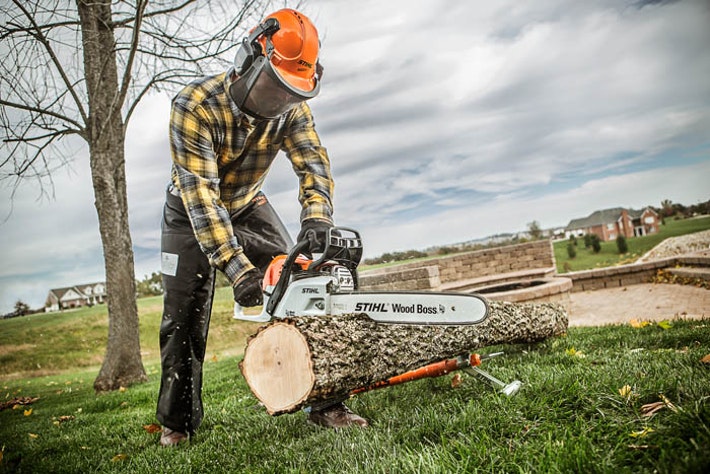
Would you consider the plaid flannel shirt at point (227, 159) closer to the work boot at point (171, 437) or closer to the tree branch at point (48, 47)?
the work boot at point (171, 437)

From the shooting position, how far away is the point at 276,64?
7.57 feet

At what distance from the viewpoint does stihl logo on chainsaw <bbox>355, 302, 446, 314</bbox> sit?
1.81 meters

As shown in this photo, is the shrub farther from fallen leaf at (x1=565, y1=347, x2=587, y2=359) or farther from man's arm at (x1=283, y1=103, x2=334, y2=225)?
man's arm at (x1=283, y1=103, x2=334, y2=225)

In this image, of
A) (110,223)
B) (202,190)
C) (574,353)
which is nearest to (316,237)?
(202,190)

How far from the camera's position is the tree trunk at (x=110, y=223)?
5.08 meters

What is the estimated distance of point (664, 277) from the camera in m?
8.42

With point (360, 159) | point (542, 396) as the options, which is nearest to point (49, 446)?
point (542, 396)

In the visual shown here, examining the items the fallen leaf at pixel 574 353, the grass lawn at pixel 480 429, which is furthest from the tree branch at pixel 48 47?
the fallen leaf at pixel 574 353

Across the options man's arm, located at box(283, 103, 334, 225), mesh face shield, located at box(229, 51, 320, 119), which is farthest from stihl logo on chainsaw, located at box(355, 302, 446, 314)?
mesh face shield, located at box(229, 51, 320, 119)

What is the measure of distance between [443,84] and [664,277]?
291 inches

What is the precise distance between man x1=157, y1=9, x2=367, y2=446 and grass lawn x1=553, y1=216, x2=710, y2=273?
10722 millimetres

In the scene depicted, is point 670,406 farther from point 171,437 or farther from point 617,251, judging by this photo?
point 617,251

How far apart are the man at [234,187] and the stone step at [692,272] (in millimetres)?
6906

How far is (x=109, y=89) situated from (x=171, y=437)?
4.30 meters
